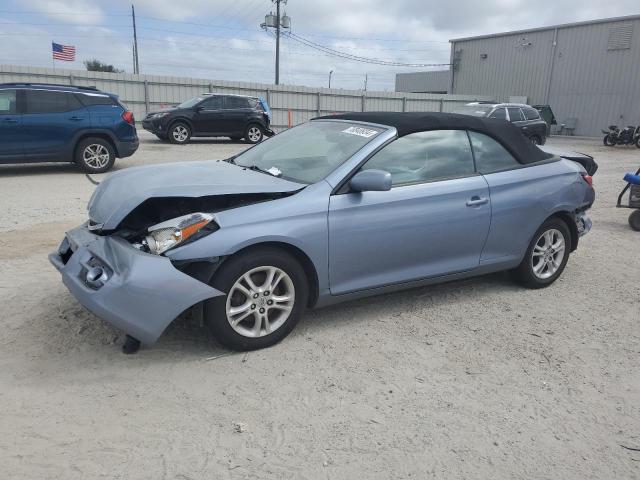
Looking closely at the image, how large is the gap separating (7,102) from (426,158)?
29.2 ft

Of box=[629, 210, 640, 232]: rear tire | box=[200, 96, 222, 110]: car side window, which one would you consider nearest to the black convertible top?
box=[629, 210, 640, 232]: rear tire

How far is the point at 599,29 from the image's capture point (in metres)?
32.1

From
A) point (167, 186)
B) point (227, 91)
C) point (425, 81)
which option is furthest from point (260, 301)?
point (425, 81)

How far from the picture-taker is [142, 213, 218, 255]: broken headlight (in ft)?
10.7

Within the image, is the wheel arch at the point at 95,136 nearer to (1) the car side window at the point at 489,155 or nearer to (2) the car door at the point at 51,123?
(2) the car door at the point at 51,123

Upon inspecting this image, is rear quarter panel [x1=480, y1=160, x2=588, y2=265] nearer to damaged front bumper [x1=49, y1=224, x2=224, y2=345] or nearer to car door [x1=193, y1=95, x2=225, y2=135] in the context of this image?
damaged front bumper [x1=49, y1=224, x2=224, y2=345]

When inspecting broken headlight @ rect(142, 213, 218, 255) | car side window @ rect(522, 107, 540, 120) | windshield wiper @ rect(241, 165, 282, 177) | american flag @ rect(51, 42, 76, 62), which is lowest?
broken headlight @ rect(142, 213, 218, 255)

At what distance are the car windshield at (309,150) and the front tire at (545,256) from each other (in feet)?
5.96

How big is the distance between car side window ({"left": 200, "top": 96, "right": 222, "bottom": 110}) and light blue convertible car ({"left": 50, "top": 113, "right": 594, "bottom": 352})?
14062 mm

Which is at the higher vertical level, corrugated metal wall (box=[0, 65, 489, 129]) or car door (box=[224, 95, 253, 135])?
corrugated metal wall (box=[0, 65, 489, 129])

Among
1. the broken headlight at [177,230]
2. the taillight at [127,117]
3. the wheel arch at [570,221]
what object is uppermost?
the taillight at [127,117]

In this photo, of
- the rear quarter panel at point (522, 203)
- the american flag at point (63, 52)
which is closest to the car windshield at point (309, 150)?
the rear quarter panel at point (522, 203)

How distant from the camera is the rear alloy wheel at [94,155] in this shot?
10.6 meters

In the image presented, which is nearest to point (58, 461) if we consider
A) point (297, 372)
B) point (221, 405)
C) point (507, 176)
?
point (221, 405)
